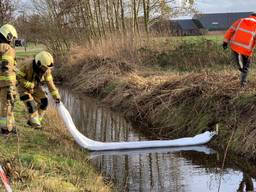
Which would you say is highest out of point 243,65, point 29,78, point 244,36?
point 244,36

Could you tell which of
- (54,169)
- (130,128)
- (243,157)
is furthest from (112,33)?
(54,169)

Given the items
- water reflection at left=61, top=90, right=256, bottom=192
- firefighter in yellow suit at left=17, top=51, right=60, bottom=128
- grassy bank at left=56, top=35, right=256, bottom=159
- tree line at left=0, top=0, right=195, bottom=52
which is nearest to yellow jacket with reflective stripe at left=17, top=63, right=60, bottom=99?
firefighter in yellow suit at left=17, top=51, right=60, bottom=128

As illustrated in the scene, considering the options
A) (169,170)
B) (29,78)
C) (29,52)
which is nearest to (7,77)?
(29,78)

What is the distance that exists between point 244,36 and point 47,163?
232 inches

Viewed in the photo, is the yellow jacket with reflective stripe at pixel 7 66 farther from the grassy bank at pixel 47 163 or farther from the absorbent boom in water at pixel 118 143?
the absorbent boom in water at pixel 118 143

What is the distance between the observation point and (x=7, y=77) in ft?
27.6

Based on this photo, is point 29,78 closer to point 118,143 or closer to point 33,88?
point 33,88

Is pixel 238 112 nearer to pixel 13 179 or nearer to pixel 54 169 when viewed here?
pixel 54 169

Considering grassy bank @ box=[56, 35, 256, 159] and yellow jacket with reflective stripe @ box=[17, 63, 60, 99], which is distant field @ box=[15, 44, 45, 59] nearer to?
→ grassy bank @ box=[56, 35, 256, 159]

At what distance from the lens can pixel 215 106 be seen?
425 inches

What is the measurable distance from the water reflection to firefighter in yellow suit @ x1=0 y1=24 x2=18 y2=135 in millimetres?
1894

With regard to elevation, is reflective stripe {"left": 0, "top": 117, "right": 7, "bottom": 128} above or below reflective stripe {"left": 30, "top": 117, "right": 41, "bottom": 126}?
above

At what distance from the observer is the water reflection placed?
300 inches

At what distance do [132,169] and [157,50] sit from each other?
12517mm
